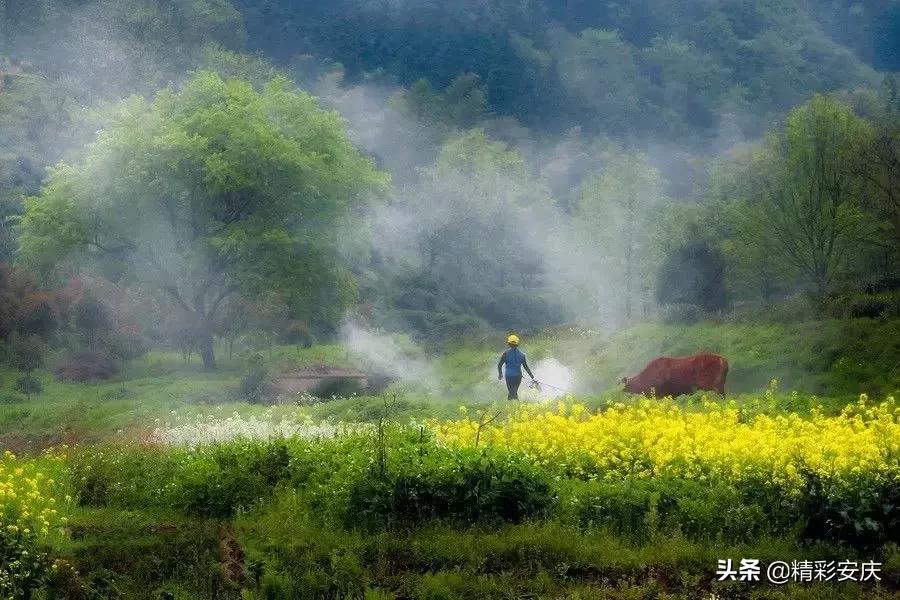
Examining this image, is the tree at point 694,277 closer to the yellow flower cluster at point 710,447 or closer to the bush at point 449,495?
the yellow flower cluster at point 710,447

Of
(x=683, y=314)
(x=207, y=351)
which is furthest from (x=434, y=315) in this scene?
(x=683, y=314)

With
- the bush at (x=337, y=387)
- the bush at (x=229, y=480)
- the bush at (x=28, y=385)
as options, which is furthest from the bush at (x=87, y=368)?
the bush at (x=229, y=480)

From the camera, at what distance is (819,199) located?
3003 cm

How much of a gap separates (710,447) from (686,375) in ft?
31.2

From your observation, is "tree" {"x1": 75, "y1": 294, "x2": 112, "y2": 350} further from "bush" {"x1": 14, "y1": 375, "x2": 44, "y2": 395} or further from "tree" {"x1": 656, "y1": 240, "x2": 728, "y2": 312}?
"tree" {"x1": 656, "y1": 240, "x2": 728, "y2": 312}

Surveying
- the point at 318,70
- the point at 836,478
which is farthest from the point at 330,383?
the point at 318,70

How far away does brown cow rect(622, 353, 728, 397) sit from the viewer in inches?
816

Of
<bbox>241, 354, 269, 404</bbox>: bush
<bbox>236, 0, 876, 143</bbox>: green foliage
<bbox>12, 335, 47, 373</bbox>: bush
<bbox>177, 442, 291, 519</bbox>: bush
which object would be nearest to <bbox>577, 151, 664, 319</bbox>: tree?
<bbox>241, 354, 269, 404</bbox>: bush

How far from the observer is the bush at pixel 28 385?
32.8 metres

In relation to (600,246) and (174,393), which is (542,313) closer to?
(600,246)

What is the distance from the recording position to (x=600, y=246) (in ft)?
155

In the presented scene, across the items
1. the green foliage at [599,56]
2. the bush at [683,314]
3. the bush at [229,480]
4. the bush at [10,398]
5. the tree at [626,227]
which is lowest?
the bush at [229,480]

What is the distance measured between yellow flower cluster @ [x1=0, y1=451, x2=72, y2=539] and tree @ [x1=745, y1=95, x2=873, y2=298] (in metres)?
24.0

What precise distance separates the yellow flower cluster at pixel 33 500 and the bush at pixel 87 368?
927 inches
